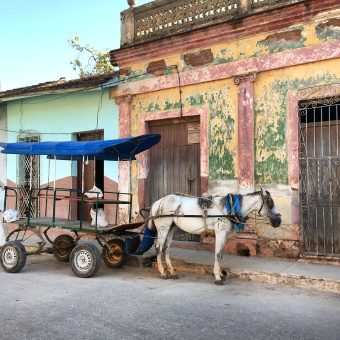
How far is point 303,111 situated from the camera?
734cm

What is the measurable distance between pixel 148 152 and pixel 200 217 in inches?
132

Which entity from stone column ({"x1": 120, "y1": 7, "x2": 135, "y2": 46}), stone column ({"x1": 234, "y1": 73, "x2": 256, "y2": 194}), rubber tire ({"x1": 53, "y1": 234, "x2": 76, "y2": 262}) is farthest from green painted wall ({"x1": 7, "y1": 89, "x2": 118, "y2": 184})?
stone column ({"x1": 234, "y1": 73, "x2": 256, "y2": 194})

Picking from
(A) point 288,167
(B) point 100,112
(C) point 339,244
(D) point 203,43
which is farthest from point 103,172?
(C) point 339,244

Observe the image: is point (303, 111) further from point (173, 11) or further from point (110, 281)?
point (110, 281)

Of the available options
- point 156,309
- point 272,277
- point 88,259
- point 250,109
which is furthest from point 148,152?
point 156,309

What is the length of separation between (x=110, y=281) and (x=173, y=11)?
6.07m

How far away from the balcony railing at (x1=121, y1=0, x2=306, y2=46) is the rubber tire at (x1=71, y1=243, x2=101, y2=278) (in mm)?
4988

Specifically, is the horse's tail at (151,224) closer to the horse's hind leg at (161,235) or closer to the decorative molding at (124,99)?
the horse's hind leg at (161,235)

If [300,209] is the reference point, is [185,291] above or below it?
below

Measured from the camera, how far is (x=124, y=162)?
9.23 metres

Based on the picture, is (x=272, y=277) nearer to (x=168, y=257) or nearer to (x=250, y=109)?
(x=168, y=257)

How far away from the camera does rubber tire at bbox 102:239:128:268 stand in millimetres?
6945

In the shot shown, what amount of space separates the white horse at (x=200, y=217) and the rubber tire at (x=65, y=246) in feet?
5.95

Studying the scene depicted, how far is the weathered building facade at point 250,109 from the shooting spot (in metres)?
7.07
